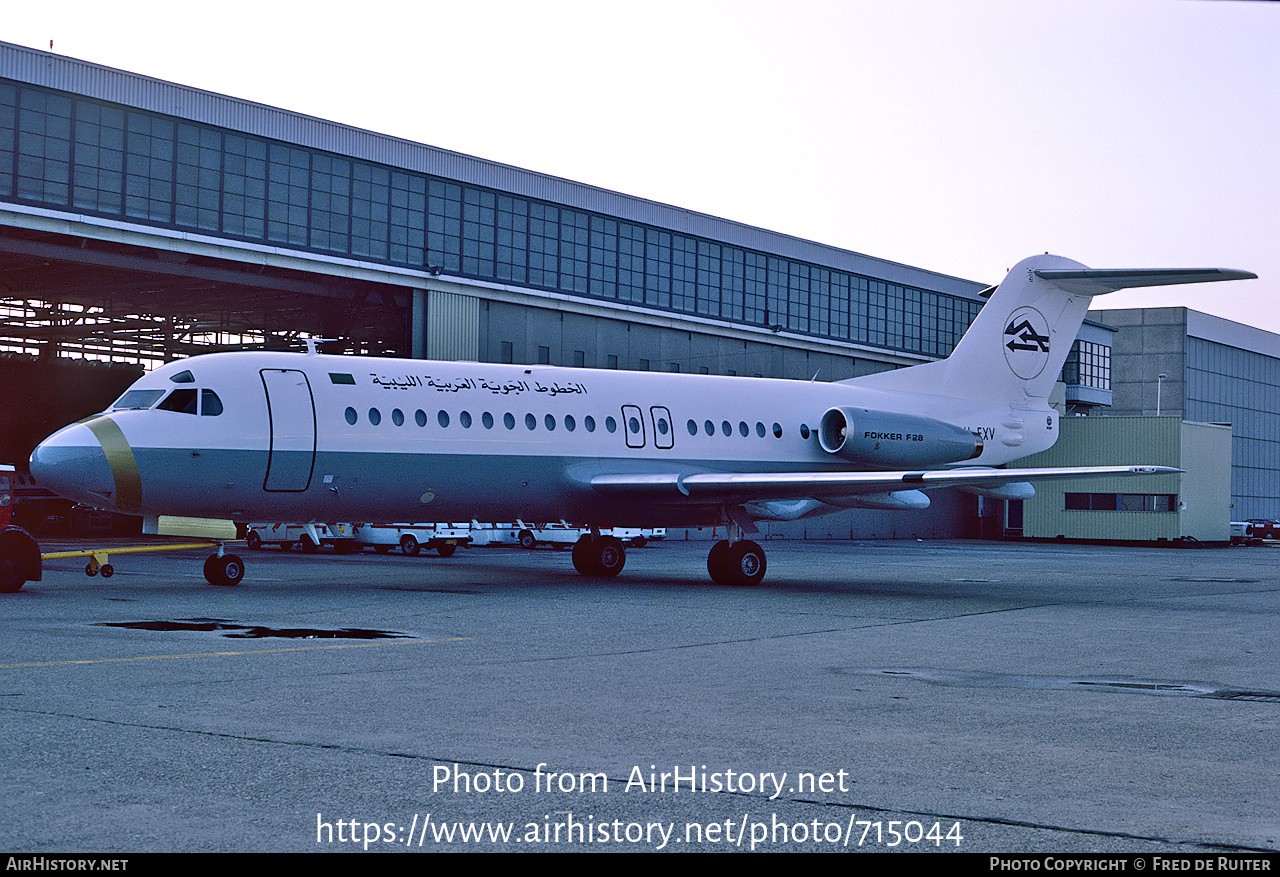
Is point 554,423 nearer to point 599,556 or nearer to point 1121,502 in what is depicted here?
point 599,556

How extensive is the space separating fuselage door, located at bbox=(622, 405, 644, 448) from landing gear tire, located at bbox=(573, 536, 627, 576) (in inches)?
100

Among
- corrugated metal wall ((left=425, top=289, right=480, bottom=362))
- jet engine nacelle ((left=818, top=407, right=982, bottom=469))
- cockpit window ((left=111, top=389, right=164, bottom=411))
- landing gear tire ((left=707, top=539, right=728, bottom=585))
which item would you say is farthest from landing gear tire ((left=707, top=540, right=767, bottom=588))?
corrugated metal wall ((left=425, top=289, right=480, bottom=362))

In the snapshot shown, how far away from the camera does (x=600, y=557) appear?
1027 inches

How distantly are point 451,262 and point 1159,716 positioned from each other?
113ft

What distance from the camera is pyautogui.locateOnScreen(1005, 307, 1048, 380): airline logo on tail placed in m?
29.5

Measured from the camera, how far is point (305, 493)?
20.3m

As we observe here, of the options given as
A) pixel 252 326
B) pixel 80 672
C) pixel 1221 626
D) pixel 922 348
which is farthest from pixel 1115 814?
pixel 922 348

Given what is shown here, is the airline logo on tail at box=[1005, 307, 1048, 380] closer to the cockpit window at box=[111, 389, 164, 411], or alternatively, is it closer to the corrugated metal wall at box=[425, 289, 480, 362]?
the corrugated metal wall at box=[425, 289, 480, 362]

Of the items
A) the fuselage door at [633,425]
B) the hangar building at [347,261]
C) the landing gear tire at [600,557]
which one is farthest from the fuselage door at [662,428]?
the hangar building at [347,261]

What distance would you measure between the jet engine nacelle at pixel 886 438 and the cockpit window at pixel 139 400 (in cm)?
1331

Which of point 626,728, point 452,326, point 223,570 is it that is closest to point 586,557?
point 223,570

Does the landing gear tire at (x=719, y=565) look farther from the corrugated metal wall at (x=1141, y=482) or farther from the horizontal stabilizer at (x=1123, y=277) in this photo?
→ the corrugated metal wall at (x=1141, y=482)

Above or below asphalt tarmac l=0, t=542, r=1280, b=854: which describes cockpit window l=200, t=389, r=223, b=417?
above

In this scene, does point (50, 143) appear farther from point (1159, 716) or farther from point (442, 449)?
point (1159, 716)
